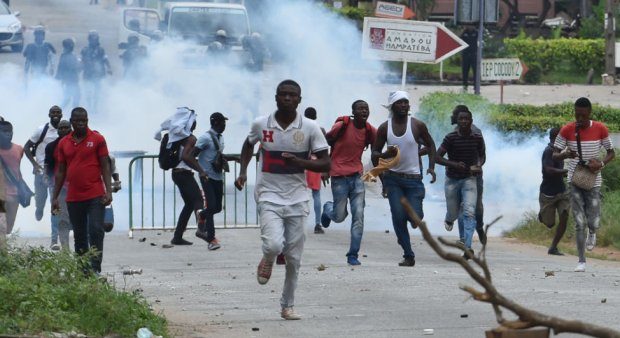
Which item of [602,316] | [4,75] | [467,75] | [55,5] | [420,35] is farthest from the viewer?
[55,5]

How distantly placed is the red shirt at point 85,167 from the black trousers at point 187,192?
125 inches

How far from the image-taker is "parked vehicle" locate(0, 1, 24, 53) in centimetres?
3556

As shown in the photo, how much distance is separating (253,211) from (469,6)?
19.1 feet

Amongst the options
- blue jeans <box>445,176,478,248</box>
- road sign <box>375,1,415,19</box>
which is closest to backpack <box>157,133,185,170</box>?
blue jeans <box>445,176,478,248</box>

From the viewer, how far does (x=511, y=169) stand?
733 inches

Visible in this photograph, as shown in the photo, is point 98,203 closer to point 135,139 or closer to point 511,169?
point 511,169

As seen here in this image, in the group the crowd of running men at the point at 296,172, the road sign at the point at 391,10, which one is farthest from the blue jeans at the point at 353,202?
the road sign at the point at 391,10

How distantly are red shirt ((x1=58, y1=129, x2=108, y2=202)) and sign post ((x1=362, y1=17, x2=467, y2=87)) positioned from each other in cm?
874

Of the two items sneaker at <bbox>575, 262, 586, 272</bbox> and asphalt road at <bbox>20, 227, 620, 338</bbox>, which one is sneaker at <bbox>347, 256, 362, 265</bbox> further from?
sneaker at <bbox>575, 262, 586, 272</bbox>

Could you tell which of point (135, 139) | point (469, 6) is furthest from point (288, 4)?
point (469, 6)

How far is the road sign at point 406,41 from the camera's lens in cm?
1966

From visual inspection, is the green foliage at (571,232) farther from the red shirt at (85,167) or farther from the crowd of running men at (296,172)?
the red shirt at (85,167)

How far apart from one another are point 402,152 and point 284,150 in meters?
3.06

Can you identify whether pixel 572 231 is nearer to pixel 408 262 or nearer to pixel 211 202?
pixel 408 262
